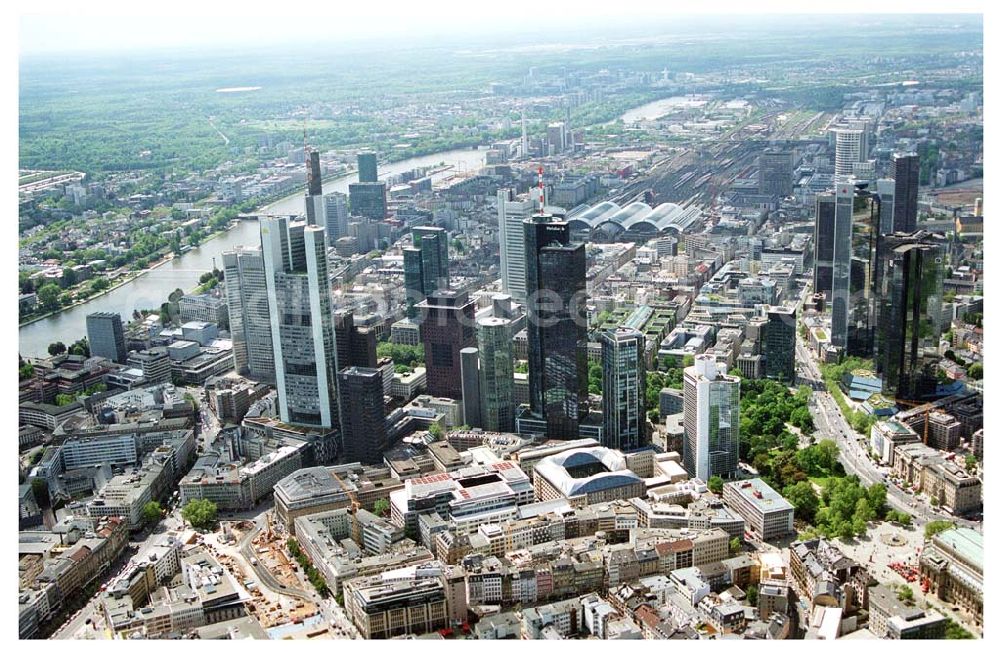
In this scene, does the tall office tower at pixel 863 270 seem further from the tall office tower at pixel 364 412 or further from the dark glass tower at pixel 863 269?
the tall office tower at pixel 364 412

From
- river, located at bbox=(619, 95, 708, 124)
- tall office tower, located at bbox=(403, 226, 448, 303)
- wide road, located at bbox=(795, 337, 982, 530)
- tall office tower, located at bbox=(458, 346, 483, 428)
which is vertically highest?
river, located at bbox=(619, 95, 708, 124)

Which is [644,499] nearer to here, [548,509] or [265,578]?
[548,509]

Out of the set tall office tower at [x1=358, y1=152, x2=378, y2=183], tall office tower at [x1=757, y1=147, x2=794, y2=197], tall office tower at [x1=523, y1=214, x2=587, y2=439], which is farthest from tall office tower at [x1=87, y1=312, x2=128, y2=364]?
tall office tower at [x1=757, y1=147, x2=794, y2=197]

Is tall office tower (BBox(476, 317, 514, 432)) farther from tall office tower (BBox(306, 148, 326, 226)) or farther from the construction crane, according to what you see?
tall office tower (BBox(306, 148, 326, 226))

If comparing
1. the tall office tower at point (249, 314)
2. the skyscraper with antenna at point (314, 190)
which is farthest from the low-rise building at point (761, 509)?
the skyscraper with antenna at point (314, 190)

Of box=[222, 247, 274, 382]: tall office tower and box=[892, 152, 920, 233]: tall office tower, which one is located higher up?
box=[892, 152, 920, 233]: tall office tower

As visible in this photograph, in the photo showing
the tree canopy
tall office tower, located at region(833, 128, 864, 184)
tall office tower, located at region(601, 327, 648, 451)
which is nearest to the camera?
the tree canopy
